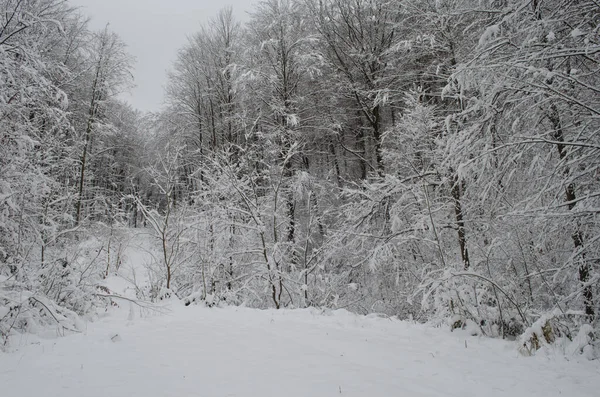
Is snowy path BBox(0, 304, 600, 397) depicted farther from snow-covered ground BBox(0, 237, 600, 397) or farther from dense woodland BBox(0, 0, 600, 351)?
dense woodland BBox(0, 0, 600, 351)

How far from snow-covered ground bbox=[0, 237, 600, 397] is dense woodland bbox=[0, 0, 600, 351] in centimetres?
59

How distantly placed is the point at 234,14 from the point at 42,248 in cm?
1335

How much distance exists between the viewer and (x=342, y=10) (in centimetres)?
946

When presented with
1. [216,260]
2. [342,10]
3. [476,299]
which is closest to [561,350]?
[476,299]

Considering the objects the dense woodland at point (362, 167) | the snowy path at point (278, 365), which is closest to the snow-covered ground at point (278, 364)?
the snowy path at point (278, 365)

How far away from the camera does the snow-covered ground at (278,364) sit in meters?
2.15

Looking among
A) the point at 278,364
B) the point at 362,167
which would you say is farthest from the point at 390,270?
the point at 362,167

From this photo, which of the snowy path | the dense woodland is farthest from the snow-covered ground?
the dense woodland

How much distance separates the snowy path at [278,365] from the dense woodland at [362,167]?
676 millimetres

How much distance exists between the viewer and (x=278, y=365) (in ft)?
8.46

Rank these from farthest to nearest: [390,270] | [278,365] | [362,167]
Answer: [362,167] → [390,270] → [278,365]

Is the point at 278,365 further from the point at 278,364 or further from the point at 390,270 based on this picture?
the point at 390,270

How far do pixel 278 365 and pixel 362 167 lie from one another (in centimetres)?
1315

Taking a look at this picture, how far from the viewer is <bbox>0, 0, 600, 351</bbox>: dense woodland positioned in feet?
11.9
